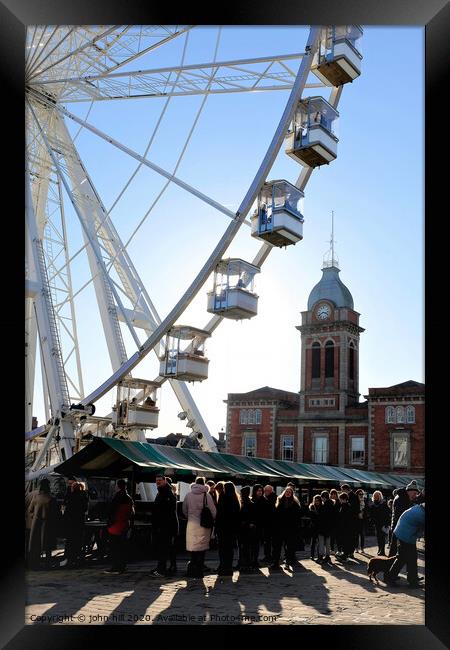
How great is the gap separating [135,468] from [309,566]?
11.4 ft

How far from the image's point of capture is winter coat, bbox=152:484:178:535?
1190 cm

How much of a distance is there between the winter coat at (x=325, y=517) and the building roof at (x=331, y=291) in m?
41.7

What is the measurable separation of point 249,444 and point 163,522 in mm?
45831

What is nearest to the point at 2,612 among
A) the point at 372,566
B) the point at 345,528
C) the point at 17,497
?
the point at 17,497

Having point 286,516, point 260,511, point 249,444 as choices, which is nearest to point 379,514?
point 286,516

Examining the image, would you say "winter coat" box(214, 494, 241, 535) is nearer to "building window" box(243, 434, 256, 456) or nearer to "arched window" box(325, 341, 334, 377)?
"arched window" box(325, 341, 334, 377)

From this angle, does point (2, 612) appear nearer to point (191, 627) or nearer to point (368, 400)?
point (191, 627)

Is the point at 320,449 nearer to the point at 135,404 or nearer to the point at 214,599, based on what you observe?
the point at 135,404

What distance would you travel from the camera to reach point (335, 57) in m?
15.5

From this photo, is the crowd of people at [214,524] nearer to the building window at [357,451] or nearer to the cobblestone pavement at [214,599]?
the cobblestone pavement at [214,599]

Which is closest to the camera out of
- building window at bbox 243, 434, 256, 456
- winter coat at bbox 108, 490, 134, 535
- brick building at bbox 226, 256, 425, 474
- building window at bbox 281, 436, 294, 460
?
winter coat at bbox 108, 490, 134, 535

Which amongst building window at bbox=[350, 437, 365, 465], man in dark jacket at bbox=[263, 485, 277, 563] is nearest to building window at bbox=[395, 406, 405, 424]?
building window at bbox=[350, 437, 365, 465]

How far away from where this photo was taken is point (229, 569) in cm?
1228

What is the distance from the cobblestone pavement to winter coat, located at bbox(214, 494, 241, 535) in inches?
27.5
